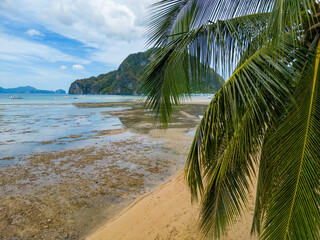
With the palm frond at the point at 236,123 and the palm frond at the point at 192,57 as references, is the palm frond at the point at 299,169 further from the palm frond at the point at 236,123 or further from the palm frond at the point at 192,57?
the palm frond at the point at 192,57

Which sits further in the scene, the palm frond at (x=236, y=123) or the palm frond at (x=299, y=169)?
the palm frond at (x=236, y=123)

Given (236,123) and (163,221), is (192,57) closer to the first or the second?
(236,123)

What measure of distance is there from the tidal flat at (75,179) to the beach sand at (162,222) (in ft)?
1.69

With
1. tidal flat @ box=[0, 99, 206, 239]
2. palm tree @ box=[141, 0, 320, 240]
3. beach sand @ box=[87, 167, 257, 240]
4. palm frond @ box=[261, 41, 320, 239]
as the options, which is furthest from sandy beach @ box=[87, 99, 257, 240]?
palm frond @ box=[261, 41, 320, 239]

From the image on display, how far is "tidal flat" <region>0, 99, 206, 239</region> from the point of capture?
515 cm

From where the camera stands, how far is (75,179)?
771 cm

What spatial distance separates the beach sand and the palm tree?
2.22m

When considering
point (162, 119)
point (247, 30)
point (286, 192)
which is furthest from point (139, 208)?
point (247, 30)

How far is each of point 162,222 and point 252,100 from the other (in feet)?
12.5

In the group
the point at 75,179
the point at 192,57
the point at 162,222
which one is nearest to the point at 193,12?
the point at 192,57

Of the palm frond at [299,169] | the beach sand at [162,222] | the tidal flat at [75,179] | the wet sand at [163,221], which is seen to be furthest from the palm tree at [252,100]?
the beach sand at [162,222]

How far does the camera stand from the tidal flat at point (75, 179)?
16.9 ft

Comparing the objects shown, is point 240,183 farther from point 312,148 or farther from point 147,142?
point 147,142

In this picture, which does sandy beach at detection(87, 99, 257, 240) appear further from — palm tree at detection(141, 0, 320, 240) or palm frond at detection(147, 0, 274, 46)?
palm frond at detection(147, 0, 274, 46)
